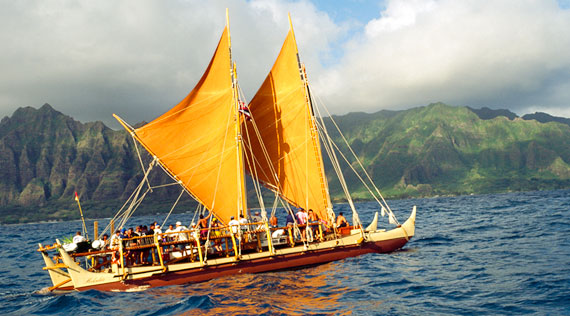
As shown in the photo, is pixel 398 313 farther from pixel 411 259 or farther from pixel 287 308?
pixel 411 259

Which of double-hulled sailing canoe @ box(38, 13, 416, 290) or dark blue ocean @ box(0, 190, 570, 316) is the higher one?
double-hulled sailing canoe @ box(38, 13, 416, 290)

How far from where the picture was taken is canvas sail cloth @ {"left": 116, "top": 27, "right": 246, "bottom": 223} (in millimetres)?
27781

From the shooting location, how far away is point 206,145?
28.6 metres

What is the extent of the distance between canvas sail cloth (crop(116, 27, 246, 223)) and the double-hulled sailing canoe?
→ 2.6 inches

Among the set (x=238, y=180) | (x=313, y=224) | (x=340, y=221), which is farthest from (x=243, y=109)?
(x=340, y=221)

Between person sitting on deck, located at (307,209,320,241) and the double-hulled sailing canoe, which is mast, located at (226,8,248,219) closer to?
the double-hulled sailing canoe

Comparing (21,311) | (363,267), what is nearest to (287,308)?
(363,267)

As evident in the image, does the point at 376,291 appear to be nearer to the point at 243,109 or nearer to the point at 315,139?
the point at 315,139

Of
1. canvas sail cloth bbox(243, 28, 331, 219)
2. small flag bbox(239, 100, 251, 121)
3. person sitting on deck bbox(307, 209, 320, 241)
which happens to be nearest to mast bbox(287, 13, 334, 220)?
canvas sail cloth bbox(243, 28, 331, 219)

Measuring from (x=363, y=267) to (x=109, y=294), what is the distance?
1301 cm

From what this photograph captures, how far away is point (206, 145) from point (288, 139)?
5806mm

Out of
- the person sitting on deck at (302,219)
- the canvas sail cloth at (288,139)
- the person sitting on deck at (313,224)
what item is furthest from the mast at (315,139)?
the person sitting on deck at (302,219)

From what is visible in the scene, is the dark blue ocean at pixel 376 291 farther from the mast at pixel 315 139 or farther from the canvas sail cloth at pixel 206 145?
the canvas sail cloth at pixel 206 145

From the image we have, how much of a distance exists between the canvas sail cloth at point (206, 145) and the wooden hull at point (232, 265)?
4987mm
